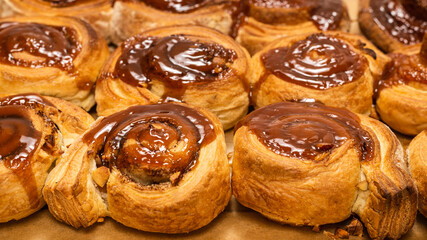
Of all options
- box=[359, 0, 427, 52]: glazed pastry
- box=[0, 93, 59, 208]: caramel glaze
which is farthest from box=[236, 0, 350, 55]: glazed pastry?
box=[0, 93, 59, 208]: caramel glaze

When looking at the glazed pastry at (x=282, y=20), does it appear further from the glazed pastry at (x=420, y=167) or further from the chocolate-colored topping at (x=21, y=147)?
the chocolate-colored topping at (x=21, y=147)

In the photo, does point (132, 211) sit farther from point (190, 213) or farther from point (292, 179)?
point (292, 179)

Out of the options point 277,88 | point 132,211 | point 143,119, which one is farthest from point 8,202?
point 277,88

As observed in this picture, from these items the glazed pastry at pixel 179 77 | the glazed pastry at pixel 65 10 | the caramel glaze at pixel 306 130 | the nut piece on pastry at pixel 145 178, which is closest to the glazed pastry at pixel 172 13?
the glazed pastry at pixel 65 10

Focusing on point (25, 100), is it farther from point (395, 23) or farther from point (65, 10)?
point (395, 23)

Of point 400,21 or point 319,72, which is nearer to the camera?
point 319,72

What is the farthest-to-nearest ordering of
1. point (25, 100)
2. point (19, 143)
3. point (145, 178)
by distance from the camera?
point (25, 100)
point (19, 143)
point (145, 178)

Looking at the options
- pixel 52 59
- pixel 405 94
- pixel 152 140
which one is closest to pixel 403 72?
pixel 405 94
